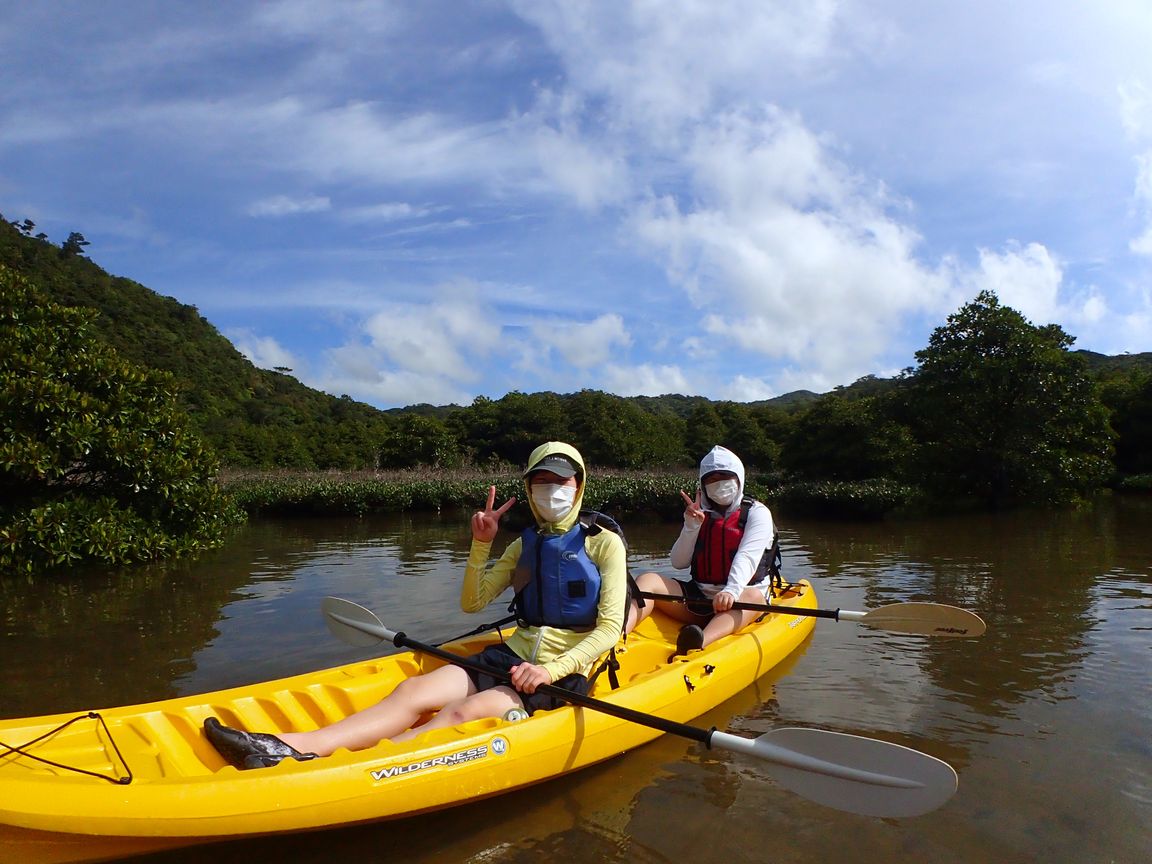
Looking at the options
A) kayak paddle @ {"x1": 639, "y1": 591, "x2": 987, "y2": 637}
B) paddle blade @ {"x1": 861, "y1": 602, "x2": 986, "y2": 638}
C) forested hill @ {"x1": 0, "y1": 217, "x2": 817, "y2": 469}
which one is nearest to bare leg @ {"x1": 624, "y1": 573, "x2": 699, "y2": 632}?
kayak paddle @ {"x1": 639, "y1": 591, "x2": 987, "y2": 637}

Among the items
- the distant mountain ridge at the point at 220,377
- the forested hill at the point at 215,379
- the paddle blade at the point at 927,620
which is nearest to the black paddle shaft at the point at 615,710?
the paddle blade at the point at 927,620

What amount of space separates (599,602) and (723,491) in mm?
1951

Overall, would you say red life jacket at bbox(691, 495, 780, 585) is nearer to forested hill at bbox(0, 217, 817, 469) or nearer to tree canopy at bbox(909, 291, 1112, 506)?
tree canopy at bbox(909, 291, 1112, 506)

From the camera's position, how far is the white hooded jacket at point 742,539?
4992 millimetres

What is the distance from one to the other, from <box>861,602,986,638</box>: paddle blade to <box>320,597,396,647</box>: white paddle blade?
312 centimetres

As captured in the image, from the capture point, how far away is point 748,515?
5.30 metres

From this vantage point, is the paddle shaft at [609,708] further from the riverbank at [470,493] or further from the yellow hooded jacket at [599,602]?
the riverbank at [470,493]

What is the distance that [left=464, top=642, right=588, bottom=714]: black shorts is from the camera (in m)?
3.51

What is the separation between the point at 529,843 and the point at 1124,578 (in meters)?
8.02

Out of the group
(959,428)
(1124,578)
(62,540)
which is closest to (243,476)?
(62,540)

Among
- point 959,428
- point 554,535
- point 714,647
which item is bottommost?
point 714,647

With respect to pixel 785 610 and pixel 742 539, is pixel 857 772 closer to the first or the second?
pixel 785 610

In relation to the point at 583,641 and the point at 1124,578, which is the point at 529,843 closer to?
the point at 583,641

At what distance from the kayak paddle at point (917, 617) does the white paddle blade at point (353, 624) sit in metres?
2.32
